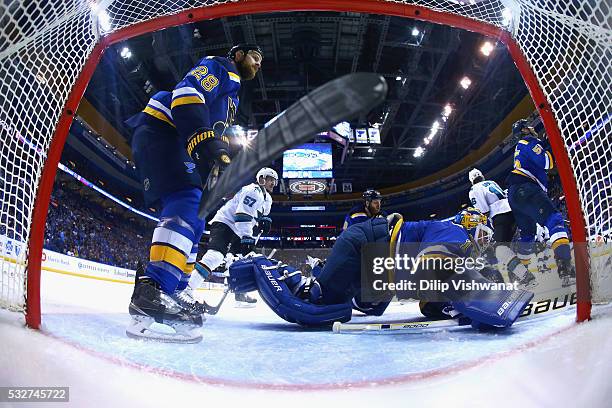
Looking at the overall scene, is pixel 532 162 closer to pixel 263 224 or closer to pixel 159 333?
pixel 263 224

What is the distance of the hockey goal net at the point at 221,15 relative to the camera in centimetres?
96

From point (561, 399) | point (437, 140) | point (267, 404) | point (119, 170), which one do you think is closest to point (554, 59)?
point (561, 399)

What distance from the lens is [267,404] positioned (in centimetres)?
65

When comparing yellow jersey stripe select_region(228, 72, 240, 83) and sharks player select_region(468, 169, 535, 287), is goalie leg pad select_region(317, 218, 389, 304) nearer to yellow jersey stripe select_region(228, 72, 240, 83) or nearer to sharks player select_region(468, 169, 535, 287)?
yellow jersey stripe select_region(228, 72, 240, 83)

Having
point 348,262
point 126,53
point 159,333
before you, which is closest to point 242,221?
point 348,262

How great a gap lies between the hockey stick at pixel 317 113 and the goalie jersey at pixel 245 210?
190cm

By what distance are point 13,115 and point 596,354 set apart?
1.53m

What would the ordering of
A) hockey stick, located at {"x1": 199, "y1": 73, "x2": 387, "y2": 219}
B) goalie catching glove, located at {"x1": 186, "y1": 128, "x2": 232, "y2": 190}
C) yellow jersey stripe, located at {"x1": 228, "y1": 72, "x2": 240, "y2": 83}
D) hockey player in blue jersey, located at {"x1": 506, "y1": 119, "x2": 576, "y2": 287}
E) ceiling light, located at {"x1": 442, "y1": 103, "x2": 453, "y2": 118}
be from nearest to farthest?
hockey stick, located at {"x1": 199, "y1": 73, "x2": 387, "y2": 219} < goalie catching glove, located at {"x1": 186, "y1": 128, "x2": 232, "y2": 190} < yellow jersey stripe, located at {"x1": 228, "y1": 72, "x2": 240, "y2": 83} < hockey player in blue jersey, located at {"x1": 506, "y1": 119, "x2": 576, "y2": 287} < ceiling light, located at {"x1": 442, "y1": 103, "x2": 453, "y2": 118}

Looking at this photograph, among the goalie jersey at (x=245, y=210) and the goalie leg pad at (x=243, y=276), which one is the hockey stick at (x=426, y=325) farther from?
the goalie jersey at (x=245, y=210)

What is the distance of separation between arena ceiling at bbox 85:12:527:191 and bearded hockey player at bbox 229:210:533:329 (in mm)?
688

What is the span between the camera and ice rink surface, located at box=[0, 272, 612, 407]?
0.62 meters

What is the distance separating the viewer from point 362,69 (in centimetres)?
369

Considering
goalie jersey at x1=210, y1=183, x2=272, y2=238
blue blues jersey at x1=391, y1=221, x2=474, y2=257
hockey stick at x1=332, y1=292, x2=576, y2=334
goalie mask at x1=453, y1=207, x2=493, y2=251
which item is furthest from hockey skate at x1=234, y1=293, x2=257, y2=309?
goalie mask at x1=453, y1=207, x2=493, y2=251

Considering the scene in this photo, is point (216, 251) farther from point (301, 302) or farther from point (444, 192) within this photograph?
point (444, 192)
